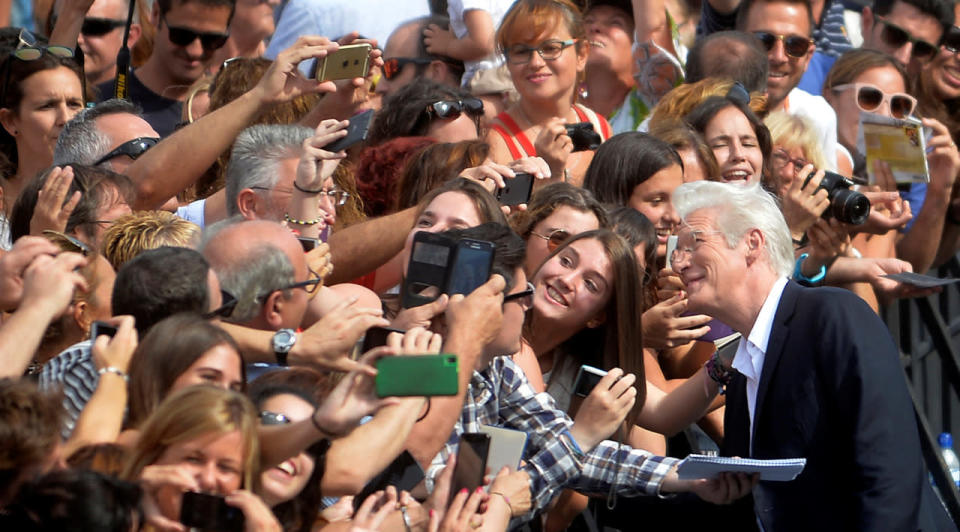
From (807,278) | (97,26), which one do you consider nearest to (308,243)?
(807,278)

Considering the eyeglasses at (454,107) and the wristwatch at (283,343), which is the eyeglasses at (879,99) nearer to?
the eyeglasses at (454,107)

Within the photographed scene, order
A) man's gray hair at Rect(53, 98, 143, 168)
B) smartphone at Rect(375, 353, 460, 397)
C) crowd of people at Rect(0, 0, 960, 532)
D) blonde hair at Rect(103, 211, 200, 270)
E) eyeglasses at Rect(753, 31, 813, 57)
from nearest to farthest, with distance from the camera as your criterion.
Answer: smartphone at Rect(375, 353, 460, 397), crowd of people at Rect(0, 0, 960, 532), blonde hair at Rect(103, 211, 200, 270), man's gray hair at Rect(53, 98, 143, 168), eyeglasses at Rect(753, 31, 813, 57)

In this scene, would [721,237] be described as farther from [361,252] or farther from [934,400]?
[934,400]

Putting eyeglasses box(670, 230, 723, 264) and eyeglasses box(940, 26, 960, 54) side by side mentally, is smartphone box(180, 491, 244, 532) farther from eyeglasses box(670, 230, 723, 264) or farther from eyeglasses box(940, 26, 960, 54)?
eyeglasses box(940, 26, 960, 54)

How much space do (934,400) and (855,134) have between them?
4.51ft

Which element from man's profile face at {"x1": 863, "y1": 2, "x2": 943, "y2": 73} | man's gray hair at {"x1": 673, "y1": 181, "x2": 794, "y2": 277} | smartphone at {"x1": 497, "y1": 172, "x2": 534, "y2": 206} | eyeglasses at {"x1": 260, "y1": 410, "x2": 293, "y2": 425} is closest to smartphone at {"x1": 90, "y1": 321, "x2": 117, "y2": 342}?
eyeglasses at {"x1": 260, "y1": 410, "x2": 293, "y2": 425}

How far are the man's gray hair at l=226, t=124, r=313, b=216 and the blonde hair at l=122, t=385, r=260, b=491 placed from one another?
1.96 m

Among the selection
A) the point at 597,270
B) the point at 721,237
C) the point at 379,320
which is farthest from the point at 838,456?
the point at 379,320

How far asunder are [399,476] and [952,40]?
5.15 meters

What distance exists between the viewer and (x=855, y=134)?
23.6 feet

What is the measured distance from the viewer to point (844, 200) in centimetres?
553

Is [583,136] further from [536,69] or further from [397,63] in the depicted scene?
[397,63]

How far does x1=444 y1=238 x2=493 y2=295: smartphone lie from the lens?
3.83 metres

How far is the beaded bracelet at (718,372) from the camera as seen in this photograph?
4.56 metres
